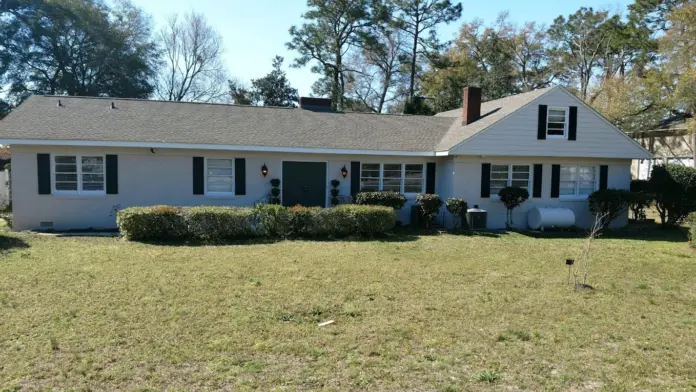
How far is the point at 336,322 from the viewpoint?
19.8ft

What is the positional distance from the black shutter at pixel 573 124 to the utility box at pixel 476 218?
4212mm

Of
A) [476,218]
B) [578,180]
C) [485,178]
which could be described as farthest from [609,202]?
[476,218]

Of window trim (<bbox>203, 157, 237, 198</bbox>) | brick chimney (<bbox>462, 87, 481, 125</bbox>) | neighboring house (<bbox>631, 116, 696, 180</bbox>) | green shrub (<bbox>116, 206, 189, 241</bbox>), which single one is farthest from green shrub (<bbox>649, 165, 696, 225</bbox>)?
green shrub (<bbox>116, 206, 189, 241</bbox>)

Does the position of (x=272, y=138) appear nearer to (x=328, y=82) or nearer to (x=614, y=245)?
(x=614, y=245)

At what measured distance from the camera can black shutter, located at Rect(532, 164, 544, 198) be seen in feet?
53.6

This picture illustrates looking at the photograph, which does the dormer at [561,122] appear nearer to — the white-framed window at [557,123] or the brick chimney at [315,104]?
the white-framed window at [557,123]

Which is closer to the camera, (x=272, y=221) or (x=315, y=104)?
(x=272, y=221)

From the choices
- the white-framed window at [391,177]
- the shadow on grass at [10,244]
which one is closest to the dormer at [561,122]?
the white-framed window at [391,177]

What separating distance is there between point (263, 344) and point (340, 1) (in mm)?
34801

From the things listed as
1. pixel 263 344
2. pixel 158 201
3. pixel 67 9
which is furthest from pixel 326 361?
pixel 67 9

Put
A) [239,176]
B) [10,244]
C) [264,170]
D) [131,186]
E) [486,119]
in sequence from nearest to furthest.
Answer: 1. [10,244]
2. [131,186]
3. [239,176]
4. [264,170]
5. [486,119]

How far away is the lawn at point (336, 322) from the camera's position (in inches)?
176

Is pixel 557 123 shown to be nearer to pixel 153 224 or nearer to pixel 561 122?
pixel 561 122

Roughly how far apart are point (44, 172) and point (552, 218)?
599 inches
